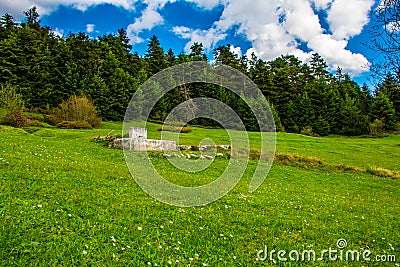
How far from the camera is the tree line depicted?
6359cm

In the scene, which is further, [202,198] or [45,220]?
[202,198]

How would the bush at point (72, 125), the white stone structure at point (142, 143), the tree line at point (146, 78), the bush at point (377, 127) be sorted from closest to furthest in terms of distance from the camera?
the white stone structure at point (142, 143)
the bush at point (72, 125)
the tree line at point (146, 78)
the bush at point (377, 127)

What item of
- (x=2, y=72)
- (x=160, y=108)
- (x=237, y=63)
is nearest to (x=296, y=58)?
(x=237, y=63)

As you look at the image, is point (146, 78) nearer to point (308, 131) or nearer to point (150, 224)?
point (308, 131)

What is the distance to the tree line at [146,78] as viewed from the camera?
209 ft

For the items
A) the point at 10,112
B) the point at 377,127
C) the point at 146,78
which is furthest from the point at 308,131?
the point at 10,112

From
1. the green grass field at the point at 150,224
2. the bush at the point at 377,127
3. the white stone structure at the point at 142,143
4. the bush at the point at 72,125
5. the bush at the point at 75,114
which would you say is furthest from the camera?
the bush at the point at 377,127

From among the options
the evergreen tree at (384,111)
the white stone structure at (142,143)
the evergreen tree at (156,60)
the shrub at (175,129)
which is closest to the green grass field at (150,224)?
the white stone structure at (142,143)

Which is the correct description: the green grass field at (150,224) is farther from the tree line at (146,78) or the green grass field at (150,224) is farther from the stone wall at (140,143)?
the tree line at (146,78)

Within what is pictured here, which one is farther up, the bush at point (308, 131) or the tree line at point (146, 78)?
the tree line at point (146, 78)

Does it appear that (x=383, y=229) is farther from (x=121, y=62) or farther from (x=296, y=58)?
(x=296, y=58)

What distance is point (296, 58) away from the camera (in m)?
101

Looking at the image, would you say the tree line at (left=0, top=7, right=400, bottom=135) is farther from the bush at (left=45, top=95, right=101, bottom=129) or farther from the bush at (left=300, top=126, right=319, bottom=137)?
the bush at (left=45, top=95, right=101, bottom=129)

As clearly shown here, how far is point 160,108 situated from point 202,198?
201 ft
